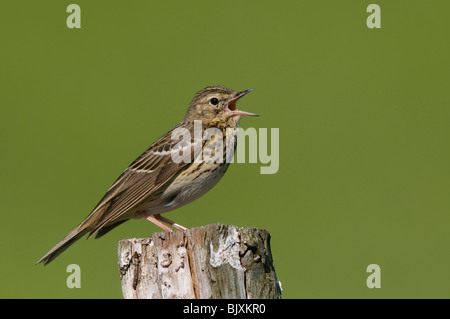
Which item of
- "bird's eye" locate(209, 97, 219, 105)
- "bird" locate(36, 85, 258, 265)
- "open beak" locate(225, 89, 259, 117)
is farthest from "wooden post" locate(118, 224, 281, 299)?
"bird's eye" locate(209, 97, 219, 105)

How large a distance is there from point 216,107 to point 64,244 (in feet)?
7.32

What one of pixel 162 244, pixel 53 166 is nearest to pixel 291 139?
pixel 53 166

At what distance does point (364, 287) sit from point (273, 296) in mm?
5734

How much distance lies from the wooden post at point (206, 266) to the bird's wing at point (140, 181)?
1628 mm

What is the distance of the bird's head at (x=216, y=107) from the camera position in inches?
356

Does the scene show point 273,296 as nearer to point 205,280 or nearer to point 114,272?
point 205,280

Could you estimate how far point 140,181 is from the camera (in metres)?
8.49

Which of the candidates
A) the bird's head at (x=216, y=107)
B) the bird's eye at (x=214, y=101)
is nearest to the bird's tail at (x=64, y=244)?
the bird's head at (x=216, y=107)

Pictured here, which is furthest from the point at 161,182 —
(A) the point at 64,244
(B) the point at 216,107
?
(B) the point at 216,107

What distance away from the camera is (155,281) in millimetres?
6426

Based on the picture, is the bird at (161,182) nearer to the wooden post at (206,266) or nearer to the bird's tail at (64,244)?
the bird's tail at (64,244)

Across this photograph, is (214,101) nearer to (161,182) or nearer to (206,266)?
(161,182)

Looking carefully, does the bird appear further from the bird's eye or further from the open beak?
the bird's eye

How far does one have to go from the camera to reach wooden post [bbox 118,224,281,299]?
20.5 ft
